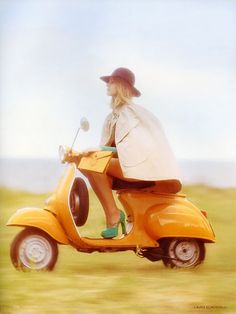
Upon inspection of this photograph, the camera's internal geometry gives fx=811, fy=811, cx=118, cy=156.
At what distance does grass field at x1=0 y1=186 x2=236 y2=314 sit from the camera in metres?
2.93

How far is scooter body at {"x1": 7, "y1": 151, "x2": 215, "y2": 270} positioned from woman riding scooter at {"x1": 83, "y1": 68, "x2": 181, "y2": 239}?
0.05 metres

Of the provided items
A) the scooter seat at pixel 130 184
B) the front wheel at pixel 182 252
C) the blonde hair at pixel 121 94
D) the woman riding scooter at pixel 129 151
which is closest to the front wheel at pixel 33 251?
the woman riding scooter at pixel 129 151

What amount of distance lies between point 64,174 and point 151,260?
494 mm

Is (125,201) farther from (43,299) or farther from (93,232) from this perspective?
(43,299)

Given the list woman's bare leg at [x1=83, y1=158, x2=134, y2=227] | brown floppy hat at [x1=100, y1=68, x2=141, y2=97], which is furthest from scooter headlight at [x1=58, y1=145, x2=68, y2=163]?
brown floppy hat at [x1=100, y1=68, x2=141, y2=97]

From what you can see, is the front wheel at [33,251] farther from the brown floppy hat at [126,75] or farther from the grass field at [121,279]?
the brown floppy hat at [126,75]

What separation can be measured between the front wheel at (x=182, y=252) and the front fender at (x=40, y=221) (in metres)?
0.42

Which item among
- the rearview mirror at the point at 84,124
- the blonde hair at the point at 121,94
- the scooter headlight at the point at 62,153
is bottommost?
the scooter headlight at the point at 62,153

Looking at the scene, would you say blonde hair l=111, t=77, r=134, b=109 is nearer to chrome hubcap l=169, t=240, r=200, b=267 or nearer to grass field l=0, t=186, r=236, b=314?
grass field l=0, t=186, r=236, b=314

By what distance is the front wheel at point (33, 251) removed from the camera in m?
3.06

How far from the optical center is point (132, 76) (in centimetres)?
326

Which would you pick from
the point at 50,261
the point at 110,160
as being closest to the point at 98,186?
the point at 110,160

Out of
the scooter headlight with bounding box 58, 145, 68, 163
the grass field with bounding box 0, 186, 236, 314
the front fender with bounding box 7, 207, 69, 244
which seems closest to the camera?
the grass field with bounding box 0, 186, 236, 314

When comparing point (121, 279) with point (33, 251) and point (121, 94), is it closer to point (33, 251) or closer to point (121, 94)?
point (33, 251)
